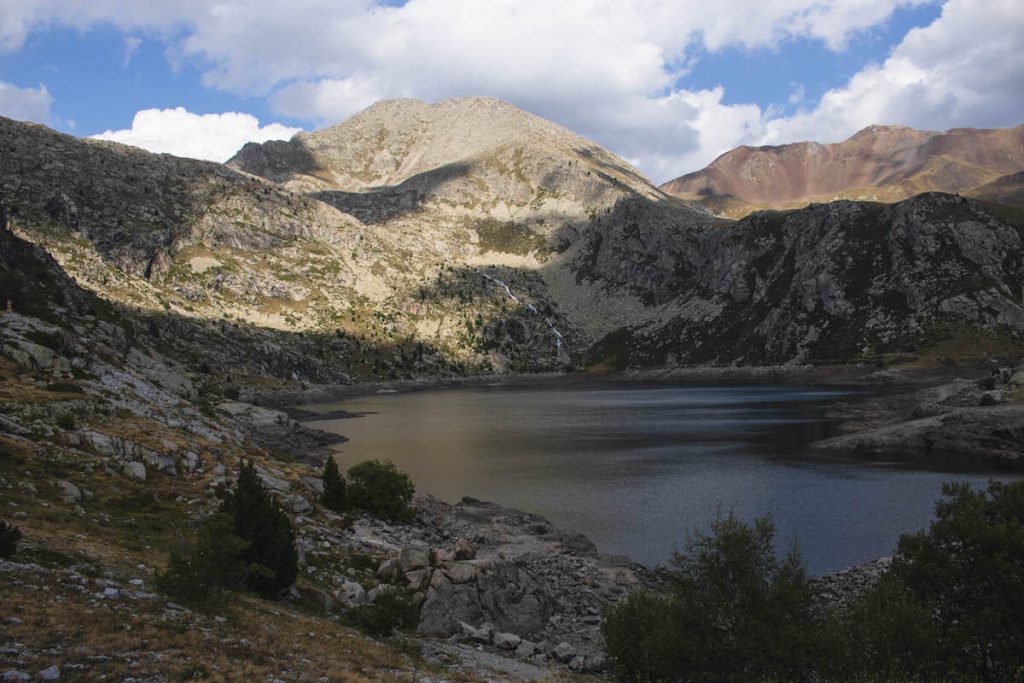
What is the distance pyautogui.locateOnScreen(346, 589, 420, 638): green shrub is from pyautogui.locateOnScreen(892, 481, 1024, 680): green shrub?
723 inches

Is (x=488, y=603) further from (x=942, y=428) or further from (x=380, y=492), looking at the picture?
(x=942, y=428)

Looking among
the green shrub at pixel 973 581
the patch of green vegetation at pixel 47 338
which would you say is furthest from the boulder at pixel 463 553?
the patch of green vegetation at pixel 47 338

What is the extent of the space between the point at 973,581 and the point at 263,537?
26.2 m

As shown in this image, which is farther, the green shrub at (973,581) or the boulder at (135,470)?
the boulder at (135,470)

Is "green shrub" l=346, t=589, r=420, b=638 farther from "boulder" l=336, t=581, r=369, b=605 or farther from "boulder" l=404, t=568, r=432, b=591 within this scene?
"boulder" l=404, t=568, r=432, b=591

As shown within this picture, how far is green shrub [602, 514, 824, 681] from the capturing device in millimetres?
21266

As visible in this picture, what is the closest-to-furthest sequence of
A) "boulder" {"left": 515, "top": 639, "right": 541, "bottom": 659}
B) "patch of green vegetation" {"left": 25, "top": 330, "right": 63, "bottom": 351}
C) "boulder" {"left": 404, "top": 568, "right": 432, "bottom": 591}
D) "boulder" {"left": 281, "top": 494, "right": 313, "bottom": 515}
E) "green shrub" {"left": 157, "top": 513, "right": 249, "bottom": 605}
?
"green shrub" {"left": 157, "top": 513, "right": 249, "bottom": 605}
"boulder" {"left": 515, "top": 639, "right": 541, "bottom": 659}
"boulder" {"left": 404, "top": 568, "right": 432, "bottom": 591}
"boulder" {"left": 281, "top": 494, "right": 313, "bottom": 515}
"patch of green vegetation" {"left": 25, "top": 330, "right": 63, "bottom": 351}

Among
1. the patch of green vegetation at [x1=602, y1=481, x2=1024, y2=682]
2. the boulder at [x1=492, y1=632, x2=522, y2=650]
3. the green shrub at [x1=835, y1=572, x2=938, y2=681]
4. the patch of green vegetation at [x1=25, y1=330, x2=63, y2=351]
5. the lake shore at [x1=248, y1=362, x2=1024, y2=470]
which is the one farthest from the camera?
the lake shore at [x1=248, y1=362, x2=1024, y2=470]

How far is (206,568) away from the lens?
63.2 feet

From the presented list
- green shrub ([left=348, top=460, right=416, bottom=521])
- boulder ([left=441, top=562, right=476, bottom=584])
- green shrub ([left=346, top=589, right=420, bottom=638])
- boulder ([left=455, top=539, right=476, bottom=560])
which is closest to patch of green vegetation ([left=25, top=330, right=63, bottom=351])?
green shrub ([left=348, top=460, right=416, bottom=521])

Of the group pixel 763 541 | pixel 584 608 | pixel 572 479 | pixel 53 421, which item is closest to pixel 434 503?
pixel 572 479

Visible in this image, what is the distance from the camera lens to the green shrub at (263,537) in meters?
23.4

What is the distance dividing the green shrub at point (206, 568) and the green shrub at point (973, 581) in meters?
23.0

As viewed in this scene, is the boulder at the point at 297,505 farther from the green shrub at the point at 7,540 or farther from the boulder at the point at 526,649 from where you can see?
the green shrub at the point at 7,540
